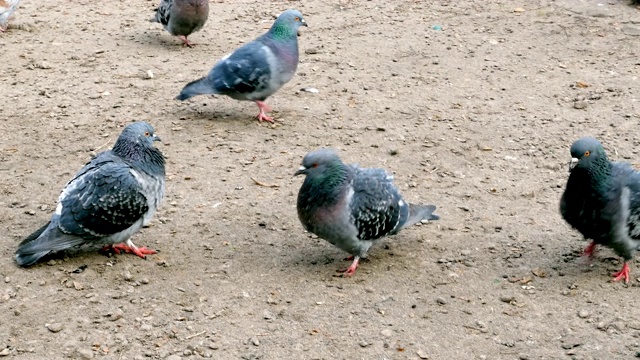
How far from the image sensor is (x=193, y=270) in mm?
4738

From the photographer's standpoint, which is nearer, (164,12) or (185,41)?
(164,12)

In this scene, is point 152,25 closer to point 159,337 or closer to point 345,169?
point 345,169

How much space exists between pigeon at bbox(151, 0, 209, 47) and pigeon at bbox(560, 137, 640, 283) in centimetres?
489

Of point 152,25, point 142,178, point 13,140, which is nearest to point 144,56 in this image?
point 152,25

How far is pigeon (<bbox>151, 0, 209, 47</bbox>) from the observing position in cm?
833

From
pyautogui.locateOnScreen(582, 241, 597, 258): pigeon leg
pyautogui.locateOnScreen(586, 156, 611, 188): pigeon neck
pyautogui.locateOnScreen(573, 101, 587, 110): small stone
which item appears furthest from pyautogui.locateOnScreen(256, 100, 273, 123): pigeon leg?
pyautogui.locateOnScreen(586, 156, 611, 188): pigeon neck

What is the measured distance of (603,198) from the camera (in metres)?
4.57

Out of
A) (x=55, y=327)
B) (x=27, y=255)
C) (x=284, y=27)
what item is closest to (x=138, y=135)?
(x=27, y=255)

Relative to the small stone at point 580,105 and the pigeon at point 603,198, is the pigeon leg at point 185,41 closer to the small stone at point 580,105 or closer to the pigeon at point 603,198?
the small stone at point 580,105

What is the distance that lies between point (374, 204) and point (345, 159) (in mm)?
1630

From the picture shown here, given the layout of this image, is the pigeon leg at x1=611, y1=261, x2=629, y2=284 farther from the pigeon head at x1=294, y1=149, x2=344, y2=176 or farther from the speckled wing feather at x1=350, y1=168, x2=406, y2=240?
the pigeon head at x1=294, y1=149, x2=344, y2=176

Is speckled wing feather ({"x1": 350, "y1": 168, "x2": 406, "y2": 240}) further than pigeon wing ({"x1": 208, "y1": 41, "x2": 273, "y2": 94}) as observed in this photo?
No

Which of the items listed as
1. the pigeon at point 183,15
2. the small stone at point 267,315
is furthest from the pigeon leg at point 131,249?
the pigeon at point 183,15

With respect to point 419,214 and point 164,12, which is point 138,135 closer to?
point 419,214
